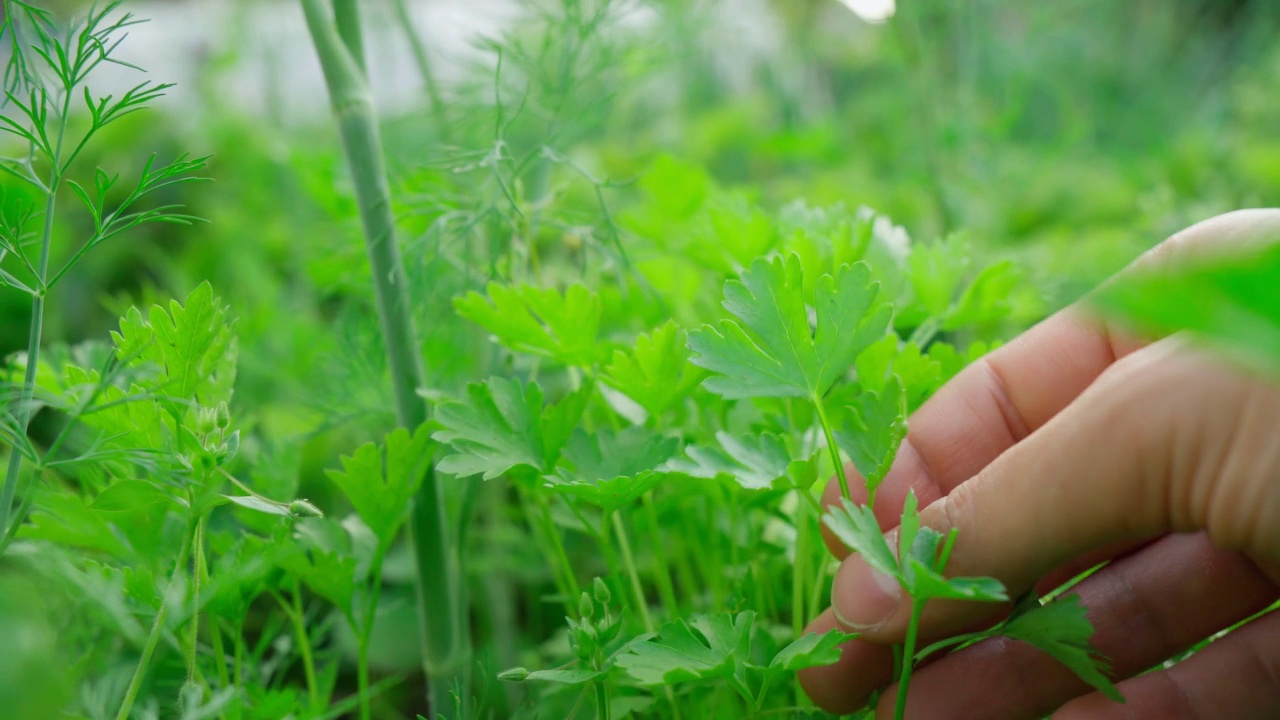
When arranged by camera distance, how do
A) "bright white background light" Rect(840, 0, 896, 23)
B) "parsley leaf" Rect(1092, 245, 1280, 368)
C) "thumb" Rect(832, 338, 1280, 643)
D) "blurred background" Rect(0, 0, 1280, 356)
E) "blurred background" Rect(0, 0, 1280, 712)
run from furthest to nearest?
1. "bright white background light" Rect(840, 0, 896, 23)
2. "blurred background" Rect(0, 0, 1280, 356)
3. "blurred background" Rect(0, 0, 1280, 712)
4. "thumb" Rect(832, 338, 1280, 643)
5. "parsley leaf" Rect(1092, 245, 1280, 368)

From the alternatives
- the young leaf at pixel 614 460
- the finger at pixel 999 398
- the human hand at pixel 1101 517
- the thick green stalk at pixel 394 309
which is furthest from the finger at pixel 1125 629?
the thick green stalk at pixel 394 309

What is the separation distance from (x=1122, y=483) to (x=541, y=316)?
0.35 m

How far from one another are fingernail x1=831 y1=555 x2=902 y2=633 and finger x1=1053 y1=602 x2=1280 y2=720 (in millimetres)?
140

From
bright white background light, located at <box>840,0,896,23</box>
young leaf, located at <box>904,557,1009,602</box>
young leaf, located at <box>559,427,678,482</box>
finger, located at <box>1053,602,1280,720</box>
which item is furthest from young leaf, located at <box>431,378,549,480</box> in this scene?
bright white background light, located at <box>840,0,896,23</box>

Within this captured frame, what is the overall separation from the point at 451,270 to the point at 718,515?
312 millimetres

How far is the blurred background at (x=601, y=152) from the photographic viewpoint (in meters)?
0.79

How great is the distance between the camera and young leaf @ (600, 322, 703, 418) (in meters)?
0.58

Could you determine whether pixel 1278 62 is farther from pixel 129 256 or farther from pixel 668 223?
pixel 129 256

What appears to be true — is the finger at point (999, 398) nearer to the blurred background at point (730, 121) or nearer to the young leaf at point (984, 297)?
the young leaf at point (984, 297)

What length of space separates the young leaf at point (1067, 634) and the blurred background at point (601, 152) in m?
0.34

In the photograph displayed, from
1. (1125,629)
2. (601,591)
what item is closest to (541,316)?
(601,591)

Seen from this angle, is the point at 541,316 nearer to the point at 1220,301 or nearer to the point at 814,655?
the point at 814,655

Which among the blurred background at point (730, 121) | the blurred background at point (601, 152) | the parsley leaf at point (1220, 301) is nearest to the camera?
the parsley leaf at point (1220, 301)

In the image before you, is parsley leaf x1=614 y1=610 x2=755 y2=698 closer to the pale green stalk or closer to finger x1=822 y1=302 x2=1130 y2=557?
finger x1=822 y1=302 x2=1130 y2=557
